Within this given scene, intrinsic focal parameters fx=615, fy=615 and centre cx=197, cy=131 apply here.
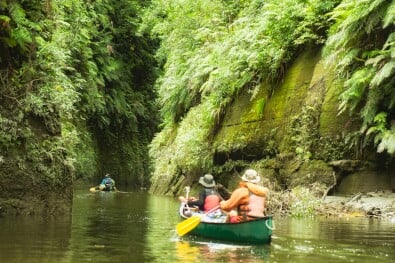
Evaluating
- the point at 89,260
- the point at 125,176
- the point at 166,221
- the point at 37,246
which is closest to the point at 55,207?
the point at 166,221

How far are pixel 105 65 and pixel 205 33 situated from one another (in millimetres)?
9585

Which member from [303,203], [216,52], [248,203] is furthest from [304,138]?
[248,203]

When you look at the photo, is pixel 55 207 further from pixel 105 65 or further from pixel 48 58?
pixel 105 65

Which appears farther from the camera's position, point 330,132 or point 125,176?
point 125,176

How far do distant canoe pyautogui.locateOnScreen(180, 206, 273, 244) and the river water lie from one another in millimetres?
151

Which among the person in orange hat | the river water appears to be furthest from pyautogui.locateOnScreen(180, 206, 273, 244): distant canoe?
the person in orange hat

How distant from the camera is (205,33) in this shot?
1027 inches

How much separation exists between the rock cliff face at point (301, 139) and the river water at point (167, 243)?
2393 millimetres

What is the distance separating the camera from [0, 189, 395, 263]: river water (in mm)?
9055

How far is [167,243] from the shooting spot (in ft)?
35.8

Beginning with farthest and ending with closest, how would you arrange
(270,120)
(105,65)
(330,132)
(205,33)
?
(105,65) → (205,33) → (270,120) → (330,132)

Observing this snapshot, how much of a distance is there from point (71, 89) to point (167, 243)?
20.1 feet

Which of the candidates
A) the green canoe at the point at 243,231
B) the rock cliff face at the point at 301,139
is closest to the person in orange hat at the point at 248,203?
the green canoe at the point at 243,231

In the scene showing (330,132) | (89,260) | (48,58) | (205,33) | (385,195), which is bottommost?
(89,260)
